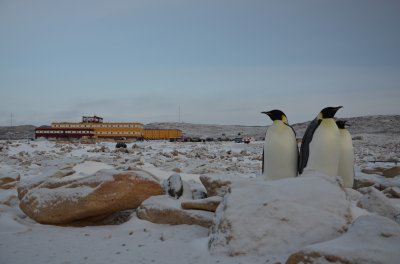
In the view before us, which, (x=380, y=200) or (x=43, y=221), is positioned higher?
(x=380, y=200)

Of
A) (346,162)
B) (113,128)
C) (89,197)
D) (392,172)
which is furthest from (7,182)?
(113,128)

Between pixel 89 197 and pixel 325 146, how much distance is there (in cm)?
347

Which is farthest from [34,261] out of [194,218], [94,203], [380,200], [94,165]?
[94,165]

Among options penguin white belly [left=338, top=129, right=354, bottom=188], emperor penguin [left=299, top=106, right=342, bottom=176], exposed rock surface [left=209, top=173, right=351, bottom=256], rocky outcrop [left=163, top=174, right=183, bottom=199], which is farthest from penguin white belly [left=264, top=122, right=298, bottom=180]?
exposed rock surface [left=209, top=173, right=351, bottom=256]

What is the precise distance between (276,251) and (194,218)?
1.33m

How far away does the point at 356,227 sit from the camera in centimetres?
254

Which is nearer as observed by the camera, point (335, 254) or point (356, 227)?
point (335, 254)

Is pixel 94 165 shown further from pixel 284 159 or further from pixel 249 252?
pixel 249 252

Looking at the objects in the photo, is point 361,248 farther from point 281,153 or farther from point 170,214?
point 281,153

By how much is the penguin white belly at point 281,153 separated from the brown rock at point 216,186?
137 cm

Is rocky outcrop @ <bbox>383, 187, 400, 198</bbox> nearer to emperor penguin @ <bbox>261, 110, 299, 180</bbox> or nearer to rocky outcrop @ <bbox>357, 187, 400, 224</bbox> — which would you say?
emperor penguin @ <bbox>261, 110, 299, 180</bbox>

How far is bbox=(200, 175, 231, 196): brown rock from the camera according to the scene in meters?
4.39

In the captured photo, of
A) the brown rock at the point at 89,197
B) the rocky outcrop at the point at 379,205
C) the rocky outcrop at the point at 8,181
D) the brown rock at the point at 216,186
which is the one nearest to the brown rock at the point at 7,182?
the rocky outcrop at the point at 8,181

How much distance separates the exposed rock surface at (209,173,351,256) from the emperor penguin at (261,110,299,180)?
215cm
